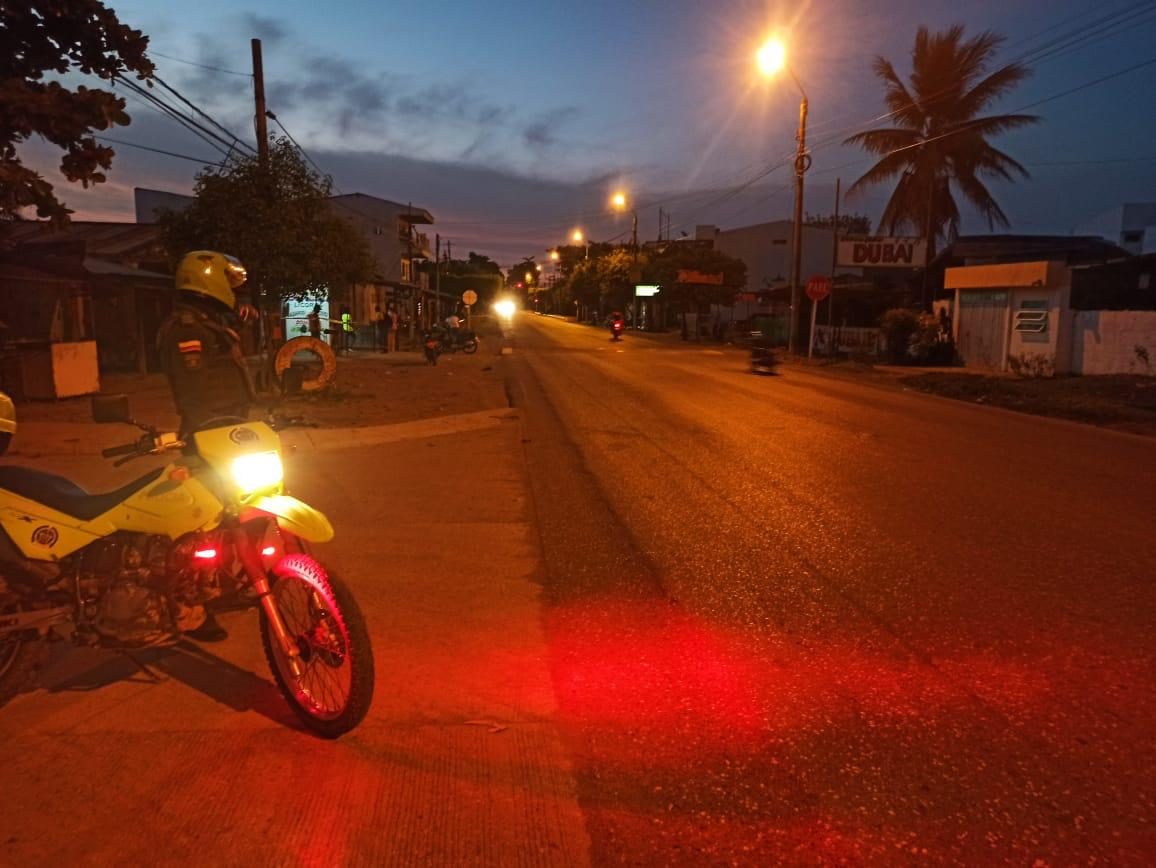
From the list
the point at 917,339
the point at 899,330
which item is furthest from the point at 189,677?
the point at 899,330

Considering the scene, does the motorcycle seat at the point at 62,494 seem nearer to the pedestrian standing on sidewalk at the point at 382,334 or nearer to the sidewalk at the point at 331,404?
the sidewalk at the point at 331,404

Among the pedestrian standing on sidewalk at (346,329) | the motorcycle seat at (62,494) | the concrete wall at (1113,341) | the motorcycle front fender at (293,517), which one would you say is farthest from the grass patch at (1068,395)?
the pedestrian standing on sidewalk at (346,329)

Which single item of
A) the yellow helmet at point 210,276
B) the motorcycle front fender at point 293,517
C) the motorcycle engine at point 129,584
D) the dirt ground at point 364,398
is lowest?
the dirt ground at point 364,398

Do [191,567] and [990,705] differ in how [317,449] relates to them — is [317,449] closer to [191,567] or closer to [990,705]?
[191,567]

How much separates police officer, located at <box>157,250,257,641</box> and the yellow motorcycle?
1.36ft

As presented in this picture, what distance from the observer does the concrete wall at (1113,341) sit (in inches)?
787

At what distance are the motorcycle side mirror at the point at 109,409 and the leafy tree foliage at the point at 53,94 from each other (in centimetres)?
563

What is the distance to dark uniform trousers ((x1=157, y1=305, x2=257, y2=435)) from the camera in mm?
4129

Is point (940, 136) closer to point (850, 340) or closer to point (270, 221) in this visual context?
point (850, 340)

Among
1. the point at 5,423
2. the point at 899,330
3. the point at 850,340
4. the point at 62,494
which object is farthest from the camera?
the point at 850,340

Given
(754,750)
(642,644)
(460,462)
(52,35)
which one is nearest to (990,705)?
(754,750)

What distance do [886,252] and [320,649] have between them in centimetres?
3656

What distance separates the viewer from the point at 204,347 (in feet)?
14.0

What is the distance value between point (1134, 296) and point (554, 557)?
27063 mm
